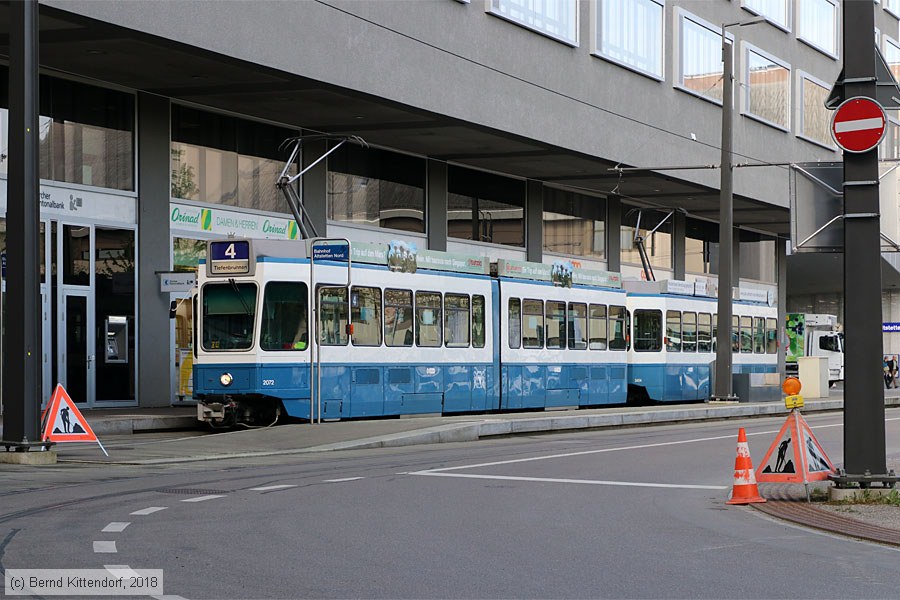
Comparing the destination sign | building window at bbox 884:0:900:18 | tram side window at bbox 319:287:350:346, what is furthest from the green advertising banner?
the destination sign

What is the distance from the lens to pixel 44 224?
25.6m

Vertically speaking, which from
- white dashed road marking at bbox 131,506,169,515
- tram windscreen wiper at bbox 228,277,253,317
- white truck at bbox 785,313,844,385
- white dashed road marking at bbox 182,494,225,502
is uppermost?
tram windscreen wiper at bbox 228,277,253,317

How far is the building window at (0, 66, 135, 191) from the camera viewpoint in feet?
85.5

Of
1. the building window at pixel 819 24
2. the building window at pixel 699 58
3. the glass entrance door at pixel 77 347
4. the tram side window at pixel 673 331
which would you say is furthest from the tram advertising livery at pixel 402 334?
the building window at pixel 819 24

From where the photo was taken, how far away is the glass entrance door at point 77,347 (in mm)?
26219

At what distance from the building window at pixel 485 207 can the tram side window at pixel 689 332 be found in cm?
603

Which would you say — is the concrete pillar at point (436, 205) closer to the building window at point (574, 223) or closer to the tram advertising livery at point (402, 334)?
the tram advertising livery at point (402, 334)

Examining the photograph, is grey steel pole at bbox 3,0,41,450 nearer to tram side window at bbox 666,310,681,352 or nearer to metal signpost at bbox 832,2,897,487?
metal signpost at bbox 832,2,897,487

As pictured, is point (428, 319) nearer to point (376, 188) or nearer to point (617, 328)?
point (617, 328)

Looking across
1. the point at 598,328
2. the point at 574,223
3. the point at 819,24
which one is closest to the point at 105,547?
the point at 598,328

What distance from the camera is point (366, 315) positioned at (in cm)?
2503

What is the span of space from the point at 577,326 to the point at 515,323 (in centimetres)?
294

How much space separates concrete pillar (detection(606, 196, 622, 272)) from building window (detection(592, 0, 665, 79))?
5.73 m

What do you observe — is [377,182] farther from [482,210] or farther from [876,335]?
[876,335]
